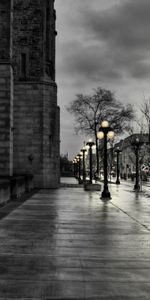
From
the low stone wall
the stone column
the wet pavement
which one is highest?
the stone column

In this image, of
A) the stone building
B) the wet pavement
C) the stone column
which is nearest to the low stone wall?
the stone column

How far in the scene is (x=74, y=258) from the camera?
28.3ft

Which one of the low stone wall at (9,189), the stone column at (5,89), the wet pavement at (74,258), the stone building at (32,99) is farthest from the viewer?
the stone building at (32,99)

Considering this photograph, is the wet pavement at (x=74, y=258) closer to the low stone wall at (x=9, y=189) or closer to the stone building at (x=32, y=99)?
the low stone wall at (x=9, y=189)

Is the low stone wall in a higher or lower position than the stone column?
lower

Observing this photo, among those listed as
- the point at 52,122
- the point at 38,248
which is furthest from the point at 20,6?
the point at 38,248

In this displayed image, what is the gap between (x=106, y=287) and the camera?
6562 millimetres

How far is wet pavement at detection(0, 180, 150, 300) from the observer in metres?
6.39

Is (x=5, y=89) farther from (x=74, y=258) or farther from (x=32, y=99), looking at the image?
(x=74, y=258)

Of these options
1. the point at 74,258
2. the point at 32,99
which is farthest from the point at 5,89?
the point at 74,258

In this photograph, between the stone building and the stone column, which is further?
the stone building

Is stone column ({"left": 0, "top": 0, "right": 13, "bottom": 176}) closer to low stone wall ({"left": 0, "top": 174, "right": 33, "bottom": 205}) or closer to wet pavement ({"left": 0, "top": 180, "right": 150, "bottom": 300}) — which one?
low stone wall ({"left": 0, "top": 174, "right": 33, "bottom": 205})

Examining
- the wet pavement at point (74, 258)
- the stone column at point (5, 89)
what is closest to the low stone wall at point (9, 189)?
the stone column at point (5, 89)

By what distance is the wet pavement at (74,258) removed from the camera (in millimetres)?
6387
